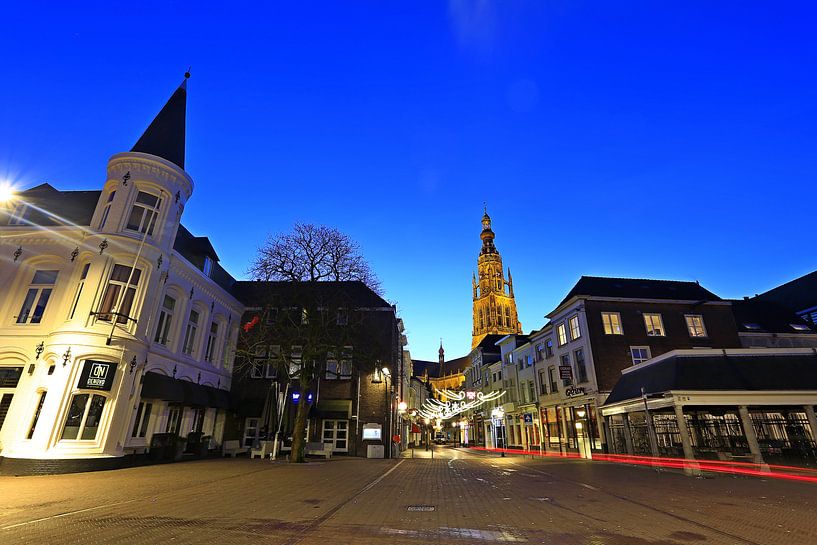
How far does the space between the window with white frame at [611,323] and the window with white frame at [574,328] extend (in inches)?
72.5

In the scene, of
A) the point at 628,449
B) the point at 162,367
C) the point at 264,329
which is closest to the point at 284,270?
the point at 264,329

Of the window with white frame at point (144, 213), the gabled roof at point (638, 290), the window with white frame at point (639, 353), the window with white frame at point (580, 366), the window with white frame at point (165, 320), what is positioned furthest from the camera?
the gabled roof at point (638, 290)

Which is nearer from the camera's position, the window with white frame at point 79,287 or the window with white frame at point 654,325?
the window with white frame at point 79,287

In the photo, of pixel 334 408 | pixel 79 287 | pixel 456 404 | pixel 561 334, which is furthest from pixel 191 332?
pixel 456 404

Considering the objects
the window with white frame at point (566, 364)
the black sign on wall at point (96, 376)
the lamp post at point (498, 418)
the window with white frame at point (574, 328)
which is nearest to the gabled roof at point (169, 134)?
the black sign on wall at point (96, 376)

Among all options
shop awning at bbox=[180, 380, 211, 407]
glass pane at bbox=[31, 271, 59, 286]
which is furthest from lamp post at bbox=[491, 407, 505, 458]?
glass pane at bbox=[31, 271, 59, 286]

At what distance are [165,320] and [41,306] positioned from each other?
4964mm

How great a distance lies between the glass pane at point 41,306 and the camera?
17719 mm

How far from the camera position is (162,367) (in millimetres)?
20281

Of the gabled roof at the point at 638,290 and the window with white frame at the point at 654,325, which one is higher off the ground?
the gabled roof at the point at 638,290

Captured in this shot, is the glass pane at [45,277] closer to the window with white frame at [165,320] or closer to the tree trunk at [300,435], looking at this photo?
the window with white frame at [165,320]

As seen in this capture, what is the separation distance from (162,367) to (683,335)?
35020 mm

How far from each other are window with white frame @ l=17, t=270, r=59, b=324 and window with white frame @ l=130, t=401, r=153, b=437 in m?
5.76

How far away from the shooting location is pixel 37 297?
1811cm
